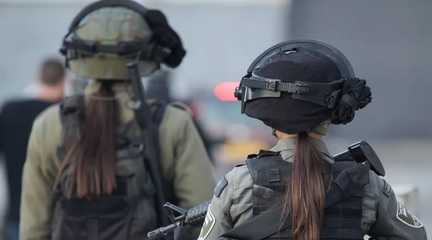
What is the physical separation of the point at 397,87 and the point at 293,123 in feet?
66.1

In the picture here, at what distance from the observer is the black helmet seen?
12.8 ft

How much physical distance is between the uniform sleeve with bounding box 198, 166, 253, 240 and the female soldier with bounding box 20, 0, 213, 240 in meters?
1.23

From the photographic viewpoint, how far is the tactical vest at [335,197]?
386cm

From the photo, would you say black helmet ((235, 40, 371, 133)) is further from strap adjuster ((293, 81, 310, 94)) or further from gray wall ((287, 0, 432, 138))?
gray wall ((287, 0, 432, 138))

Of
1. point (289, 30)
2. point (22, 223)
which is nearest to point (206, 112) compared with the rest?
point (289, 30)

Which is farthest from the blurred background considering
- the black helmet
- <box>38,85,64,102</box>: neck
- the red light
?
the black helmet

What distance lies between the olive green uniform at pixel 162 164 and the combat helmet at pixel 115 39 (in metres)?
0.11

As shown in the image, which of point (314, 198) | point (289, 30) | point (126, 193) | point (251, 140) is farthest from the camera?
point (289, 30)

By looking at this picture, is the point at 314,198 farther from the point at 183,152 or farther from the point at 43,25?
the point at 43,25

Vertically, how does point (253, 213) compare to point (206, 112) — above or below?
above

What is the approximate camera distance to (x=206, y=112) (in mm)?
19453

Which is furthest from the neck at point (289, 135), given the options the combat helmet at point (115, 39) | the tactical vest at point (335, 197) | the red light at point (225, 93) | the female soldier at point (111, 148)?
the red light at point (225, 93)

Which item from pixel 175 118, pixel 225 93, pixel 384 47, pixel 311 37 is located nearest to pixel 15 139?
pixel 175 118

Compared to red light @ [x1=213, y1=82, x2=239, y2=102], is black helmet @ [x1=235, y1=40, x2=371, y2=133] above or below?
above
